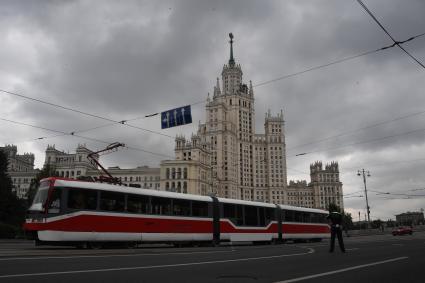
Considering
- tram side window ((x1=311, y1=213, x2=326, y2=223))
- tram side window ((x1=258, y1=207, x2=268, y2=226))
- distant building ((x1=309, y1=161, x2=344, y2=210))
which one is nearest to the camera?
tram side window ((x1=258, y1=207, x2=268, y2=226))

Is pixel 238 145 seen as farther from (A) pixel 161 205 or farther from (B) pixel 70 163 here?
(A) pixel 161 205

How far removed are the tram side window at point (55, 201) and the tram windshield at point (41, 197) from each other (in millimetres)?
405

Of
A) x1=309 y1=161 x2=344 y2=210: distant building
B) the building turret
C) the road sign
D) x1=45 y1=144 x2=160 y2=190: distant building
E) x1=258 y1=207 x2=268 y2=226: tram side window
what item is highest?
the building turret

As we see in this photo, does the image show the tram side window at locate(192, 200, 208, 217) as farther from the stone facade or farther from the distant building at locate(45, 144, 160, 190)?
the distant building at locate(45, 144, 160, 190)

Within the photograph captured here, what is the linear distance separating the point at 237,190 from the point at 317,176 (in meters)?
31.4

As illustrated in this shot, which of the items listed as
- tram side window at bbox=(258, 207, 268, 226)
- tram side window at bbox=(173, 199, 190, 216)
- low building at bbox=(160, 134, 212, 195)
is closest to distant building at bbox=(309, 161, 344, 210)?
low building at bbox=(160, 134, 212, 195)

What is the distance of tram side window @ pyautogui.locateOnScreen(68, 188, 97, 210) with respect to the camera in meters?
20.6

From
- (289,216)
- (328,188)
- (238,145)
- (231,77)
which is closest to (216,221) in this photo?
(289,216)

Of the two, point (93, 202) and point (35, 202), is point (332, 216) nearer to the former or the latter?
point (93, 202)

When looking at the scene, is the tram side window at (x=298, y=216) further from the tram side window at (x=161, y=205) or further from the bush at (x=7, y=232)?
the bush at (x=7, y=232)

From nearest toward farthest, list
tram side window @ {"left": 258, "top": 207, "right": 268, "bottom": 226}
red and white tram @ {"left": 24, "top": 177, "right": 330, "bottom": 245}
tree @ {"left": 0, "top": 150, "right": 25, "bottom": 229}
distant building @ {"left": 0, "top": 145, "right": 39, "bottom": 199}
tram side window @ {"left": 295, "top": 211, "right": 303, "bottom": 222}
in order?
1. red and white tram @ {"left": 24, "top": 177, "right": 330, "bottom": 245}
2. tram side window @ {"left": 258, "top": 207, "right": 268, "bottom": 226}
3. tram side window @ {"left": 295, "top": 211, "right": 303, "bottom": 222}
4. tree @ {"left": 0, "top": 150, "right": 25, "bottom": 229}
5. distant building @ {"left": 0, "top": 145, "right": 39, "bottom": 199}

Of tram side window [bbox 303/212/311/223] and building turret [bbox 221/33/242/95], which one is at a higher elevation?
building turret [bbox 221/33/242/95]

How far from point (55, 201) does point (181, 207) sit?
810 centimetres

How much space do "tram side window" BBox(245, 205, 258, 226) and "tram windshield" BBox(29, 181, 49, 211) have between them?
14.5 m
